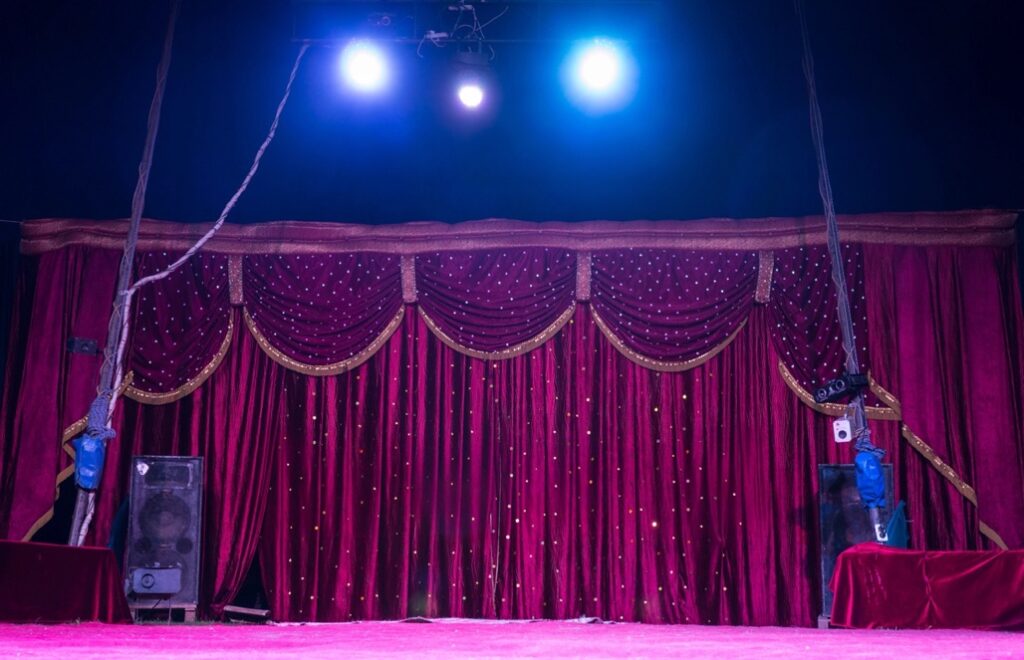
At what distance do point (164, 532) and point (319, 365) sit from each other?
5.39ft

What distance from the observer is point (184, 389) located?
777cm

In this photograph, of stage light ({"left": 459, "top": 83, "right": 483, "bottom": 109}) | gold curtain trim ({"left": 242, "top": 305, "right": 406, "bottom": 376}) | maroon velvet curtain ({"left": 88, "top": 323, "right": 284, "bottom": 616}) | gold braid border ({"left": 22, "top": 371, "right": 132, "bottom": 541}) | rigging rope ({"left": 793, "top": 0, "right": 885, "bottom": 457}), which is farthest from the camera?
gold curtain trim ({"left": 242, "top": 305, "right": 406, "bottom": 376})

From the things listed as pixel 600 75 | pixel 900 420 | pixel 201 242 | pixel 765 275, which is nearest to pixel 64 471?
pixel 201 242

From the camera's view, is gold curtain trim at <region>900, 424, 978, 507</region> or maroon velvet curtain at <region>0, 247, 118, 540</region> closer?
gold curtain trim at <region>900, 424, 978, 507</region>

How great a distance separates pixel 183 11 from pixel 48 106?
1174 millimetres

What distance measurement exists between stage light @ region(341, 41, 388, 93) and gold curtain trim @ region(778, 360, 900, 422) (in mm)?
3407

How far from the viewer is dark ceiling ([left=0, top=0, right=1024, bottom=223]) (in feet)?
23.1

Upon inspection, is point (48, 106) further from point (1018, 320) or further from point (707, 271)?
point (1018, 320)

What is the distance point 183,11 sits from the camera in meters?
7.08

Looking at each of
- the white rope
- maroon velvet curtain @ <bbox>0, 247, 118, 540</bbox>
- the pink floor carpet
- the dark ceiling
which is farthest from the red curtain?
the pink floor carpet

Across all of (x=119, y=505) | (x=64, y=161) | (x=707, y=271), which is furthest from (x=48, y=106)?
(x=707, y=271)

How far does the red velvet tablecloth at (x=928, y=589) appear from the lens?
5.13 m

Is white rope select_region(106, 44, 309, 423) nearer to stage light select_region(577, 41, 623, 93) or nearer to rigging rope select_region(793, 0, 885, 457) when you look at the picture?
stage light select_region(577, 41, 623, 93)

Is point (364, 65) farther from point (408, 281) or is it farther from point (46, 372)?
point (46, 372)
